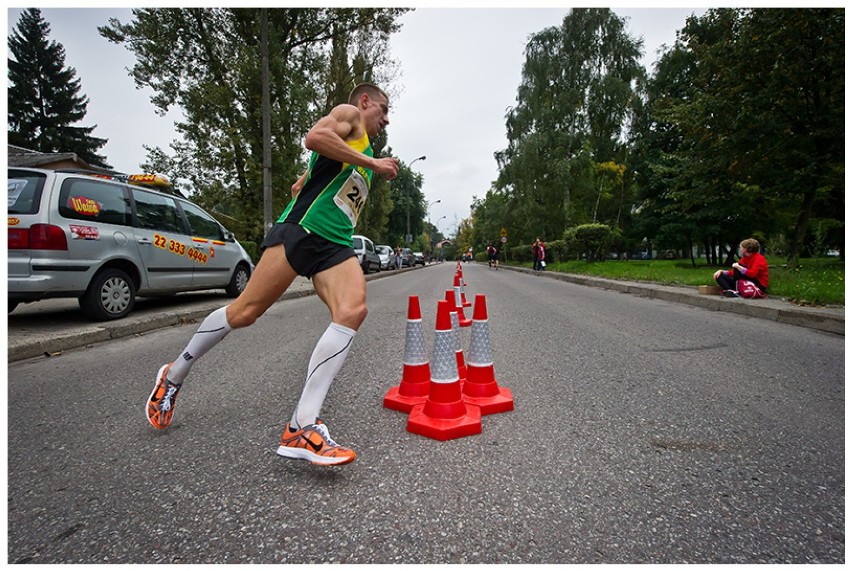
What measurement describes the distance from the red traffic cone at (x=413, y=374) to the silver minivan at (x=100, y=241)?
4.43 m

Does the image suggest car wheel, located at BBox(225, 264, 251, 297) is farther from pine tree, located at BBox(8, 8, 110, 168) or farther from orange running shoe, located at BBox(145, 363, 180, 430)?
pine tree, located at BBox(8, 8, 110, 168)

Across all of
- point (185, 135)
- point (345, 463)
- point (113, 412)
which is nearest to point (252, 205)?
point (185, 135)

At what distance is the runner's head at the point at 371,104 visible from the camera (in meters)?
2.44

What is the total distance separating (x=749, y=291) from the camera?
24.9 feet

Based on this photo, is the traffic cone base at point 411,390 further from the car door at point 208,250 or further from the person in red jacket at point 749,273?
the person in red jacket at point 749,273

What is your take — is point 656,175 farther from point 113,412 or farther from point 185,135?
point 113,412

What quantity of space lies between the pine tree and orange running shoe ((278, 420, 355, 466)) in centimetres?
4727

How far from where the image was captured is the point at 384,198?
111ft

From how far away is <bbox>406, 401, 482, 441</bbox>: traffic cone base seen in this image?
2.23m

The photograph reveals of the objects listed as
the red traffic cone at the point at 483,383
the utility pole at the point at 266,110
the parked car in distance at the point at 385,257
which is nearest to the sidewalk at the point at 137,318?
the red traffic cone at the point at 483,383

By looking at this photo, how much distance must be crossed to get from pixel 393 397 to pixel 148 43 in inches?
700

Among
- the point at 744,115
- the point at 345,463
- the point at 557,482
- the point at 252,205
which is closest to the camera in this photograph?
the point at 557,482

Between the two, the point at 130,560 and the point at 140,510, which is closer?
the point at 130,560

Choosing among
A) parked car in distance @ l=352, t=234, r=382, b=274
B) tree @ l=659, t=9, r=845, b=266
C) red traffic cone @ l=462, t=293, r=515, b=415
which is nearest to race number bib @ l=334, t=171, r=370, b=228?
red traffic cone @ l=462, t=293, r=515, b=415
